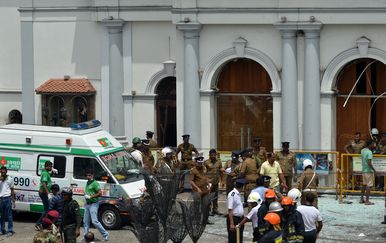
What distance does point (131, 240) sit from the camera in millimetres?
27156

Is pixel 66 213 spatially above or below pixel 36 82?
below

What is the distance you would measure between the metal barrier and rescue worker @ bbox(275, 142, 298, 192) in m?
1.31

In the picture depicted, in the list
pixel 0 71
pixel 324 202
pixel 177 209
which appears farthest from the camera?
pixel 0 71

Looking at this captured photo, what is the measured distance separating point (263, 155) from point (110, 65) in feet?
22.1

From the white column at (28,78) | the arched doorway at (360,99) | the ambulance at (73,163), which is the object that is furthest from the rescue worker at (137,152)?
the white column at (28,78)

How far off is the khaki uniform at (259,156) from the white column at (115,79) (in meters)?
5.67

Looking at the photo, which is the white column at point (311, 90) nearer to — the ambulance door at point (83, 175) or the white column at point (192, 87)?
the white column at point (192, 87)

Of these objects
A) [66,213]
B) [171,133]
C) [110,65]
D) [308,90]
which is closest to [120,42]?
[110,65]

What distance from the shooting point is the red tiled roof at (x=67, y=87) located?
3691cm

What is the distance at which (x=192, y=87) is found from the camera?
111 feet

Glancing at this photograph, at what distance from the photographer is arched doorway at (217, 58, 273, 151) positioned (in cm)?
3422

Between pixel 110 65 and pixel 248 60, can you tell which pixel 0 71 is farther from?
pixel 248 60

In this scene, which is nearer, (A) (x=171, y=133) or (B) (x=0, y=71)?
(A) (x=171, y=133)

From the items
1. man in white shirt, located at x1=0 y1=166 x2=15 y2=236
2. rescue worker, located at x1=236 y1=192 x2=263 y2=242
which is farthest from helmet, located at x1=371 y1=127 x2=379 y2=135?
man in white shirt, located at x1=0 y1=166 x2=15 y2=236
